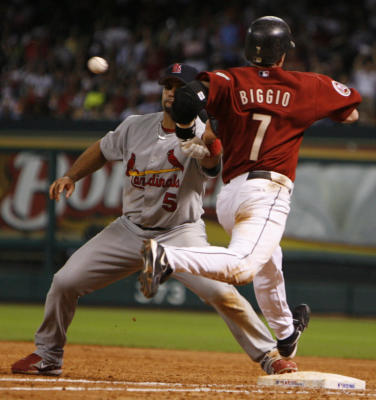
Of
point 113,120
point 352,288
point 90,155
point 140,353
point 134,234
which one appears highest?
point 90,155

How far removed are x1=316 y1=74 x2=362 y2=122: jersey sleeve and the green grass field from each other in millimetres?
3778

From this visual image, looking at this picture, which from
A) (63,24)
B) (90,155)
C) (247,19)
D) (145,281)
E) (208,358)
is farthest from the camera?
(63,24)

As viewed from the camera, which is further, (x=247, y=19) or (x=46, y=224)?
(x=247, y=19)

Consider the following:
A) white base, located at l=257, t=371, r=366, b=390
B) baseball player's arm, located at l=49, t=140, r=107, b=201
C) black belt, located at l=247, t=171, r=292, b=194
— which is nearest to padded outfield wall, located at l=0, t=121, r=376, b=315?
baseball player's arm, located at l=49, t=140, r=107, b=201

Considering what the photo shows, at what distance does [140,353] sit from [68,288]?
2.49 metres

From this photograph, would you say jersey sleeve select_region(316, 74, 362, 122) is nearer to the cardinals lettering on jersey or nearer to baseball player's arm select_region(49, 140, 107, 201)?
the cardinals lettering on jersey

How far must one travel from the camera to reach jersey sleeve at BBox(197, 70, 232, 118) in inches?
174

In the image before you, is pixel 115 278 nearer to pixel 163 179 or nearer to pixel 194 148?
pixel 163 179

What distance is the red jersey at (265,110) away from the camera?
14.7 ft

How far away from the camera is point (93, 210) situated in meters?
12.6

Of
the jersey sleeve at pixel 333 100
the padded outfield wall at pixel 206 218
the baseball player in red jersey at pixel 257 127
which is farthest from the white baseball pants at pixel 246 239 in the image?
the padded outfield wall at pixel 206 218

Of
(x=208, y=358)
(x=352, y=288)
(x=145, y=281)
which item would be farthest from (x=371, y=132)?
(x=145, y=281)

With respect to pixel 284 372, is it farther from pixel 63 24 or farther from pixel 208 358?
pixel 63 24

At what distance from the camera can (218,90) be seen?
4430 millimetres
